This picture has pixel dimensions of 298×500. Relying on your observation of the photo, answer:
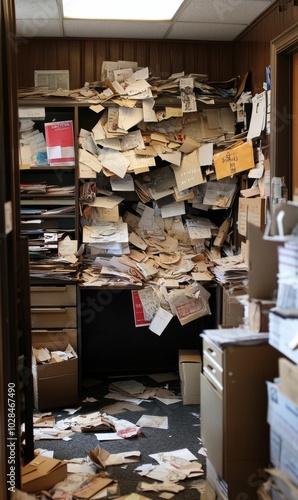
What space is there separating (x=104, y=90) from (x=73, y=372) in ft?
6.64

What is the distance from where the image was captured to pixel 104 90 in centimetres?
459

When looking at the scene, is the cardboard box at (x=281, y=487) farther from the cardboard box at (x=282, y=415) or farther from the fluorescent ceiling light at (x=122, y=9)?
the fluorescent ceiling light at (x=122, y=9)

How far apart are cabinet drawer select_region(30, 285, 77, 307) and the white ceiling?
181cm

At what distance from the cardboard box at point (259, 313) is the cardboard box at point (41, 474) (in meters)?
1.20

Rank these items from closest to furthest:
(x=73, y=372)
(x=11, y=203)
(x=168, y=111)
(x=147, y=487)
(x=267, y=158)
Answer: (x=11, y=203)
(x=147, y=487)
(x=267, y=158)
(x=73, y=372)
(x=168, y=111)

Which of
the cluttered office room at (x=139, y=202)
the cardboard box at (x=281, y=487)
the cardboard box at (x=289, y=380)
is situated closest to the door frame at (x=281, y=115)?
the cluttered office room at (x=139, y=202)

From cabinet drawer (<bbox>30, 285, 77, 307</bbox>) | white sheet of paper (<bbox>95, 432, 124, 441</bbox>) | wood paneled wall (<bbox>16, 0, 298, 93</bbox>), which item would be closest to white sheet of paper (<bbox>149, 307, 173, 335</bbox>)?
cabinet drawer (<bbox>30, 285, 77, 307</bbox>)

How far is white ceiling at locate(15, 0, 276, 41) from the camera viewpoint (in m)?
3.91

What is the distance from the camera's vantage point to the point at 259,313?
2494mm

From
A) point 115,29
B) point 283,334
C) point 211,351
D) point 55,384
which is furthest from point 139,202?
point 283,334

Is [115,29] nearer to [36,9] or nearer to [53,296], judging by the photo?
[36,9]

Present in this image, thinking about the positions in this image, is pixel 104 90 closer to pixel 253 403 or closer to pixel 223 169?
pixel 223 169

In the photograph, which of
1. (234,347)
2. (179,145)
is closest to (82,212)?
(179,145)

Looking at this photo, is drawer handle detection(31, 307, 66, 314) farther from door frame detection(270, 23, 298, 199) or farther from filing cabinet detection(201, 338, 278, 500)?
filing cabinet detection(201, 338, 278, 500)
